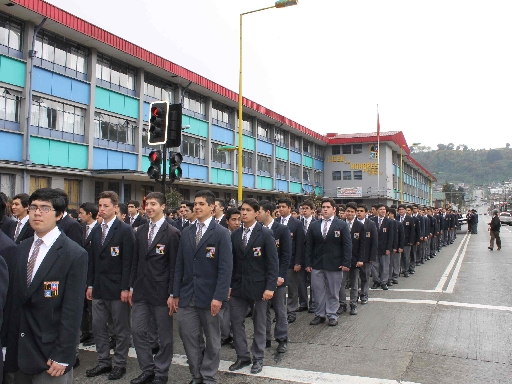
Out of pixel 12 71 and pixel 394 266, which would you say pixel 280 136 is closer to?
pixel 12 71

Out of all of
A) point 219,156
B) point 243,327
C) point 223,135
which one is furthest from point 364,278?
point 223,135

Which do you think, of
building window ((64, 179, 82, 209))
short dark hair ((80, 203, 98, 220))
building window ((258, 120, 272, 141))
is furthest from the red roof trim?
short dark hair ((80, 203, 98, 220))

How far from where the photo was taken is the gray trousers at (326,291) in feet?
28.8

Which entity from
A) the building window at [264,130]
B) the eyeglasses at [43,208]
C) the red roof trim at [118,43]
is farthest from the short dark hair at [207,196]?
the building window at [264,130]

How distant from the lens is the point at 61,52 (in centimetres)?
2423

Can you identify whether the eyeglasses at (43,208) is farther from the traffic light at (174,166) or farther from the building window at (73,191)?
the building window at (73,191)

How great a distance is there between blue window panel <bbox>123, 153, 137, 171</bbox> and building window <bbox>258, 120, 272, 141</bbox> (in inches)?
727

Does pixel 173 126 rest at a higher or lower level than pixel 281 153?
lower

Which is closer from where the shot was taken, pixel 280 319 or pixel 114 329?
pixel 114 329

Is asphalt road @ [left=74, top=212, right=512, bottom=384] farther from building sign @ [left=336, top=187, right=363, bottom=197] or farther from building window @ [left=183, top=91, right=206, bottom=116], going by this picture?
building sign @ [left=336, top=187, right=363, bottom=197]

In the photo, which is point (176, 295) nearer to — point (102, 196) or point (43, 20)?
point (102, 196)

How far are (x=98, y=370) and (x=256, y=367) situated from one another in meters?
1.91

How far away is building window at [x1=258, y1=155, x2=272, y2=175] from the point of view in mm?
45969

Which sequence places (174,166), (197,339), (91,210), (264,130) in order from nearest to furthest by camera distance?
(197,339)
(91,210)
(174,166)
(264,130)
